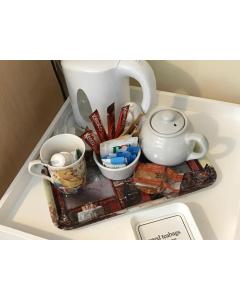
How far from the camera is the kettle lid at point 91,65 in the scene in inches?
24.2

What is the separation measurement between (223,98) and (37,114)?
44 cm

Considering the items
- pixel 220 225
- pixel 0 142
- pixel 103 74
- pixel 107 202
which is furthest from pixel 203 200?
pixel 0 142

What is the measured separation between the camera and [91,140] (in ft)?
2.03

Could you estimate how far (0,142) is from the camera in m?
0.66

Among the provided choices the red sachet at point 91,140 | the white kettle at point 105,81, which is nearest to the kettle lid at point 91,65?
the white kettle at point 105,81

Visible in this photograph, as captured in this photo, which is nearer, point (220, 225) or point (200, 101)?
point (220, 225)

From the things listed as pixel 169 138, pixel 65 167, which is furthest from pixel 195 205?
pixel 65 167

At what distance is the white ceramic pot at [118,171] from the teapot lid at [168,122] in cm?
6

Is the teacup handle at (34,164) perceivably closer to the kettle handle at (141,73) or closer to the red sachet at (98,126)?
the red sachet at (98,126)

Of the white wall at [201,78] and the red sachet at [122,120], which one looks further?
the white wall at [201,78]

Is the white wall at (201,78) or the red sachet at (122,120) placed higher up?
the red sachet at (122,120)

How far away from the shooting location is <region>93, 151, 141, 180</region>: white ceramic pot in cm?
60

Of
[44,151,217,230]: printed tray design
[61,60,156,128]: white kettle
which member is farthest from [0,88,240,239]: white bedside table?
[61,60,156,128]: white kettle

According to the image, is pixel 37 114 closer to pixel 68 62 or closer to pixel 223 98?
pixel 68 62
